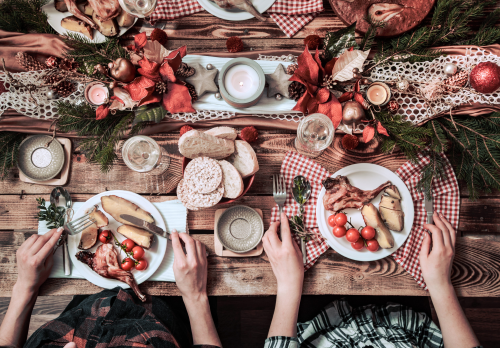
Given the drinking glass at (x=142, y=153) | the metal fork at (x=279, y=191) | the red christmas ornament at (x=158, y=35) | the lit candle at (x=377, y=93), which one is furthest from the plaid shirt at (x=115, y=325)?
the lit candle at (x=377, y=93)

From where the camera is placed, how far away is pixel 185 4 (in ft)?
4.01

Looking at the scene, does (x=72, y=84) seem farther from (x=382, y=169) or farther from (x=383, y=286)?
(x=383, y=286)

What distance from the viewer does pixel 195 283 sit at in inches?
45.9

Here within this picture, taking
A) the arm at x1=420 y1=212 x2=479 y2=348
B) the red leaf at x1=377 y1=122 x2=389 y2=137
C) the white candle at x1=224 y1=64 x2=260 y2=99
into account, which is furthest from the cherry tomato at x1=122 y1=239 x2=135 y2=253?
the arm at x1=420 y1=212 x2=479 y2=348

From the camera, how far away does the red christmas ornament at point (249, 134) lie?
1.20 metres

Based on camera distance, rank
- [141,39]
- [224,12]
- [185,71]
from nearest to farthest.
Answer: [141,39]
[185,71]
[224,12]

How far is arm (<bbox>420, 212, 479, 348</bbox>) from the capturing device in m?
1.14

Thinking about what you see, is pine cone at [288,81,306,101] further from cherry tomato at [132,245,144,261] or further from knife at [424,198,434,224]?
cherry tomato at [132,245,144,261]

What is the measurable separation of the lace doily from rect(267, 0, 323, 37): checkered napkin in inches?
14.0

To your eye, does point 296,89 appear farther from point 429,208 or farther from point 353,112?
point 429,208

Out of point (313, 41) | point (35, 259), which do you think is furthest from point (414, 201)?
point (35, 259)

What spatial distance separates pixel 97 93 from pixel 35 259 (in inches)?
27.7

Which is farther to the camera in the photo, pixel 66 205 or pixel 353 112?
pixel 66 205

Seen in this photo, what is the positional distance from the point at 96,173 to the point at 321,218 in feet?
3.21
